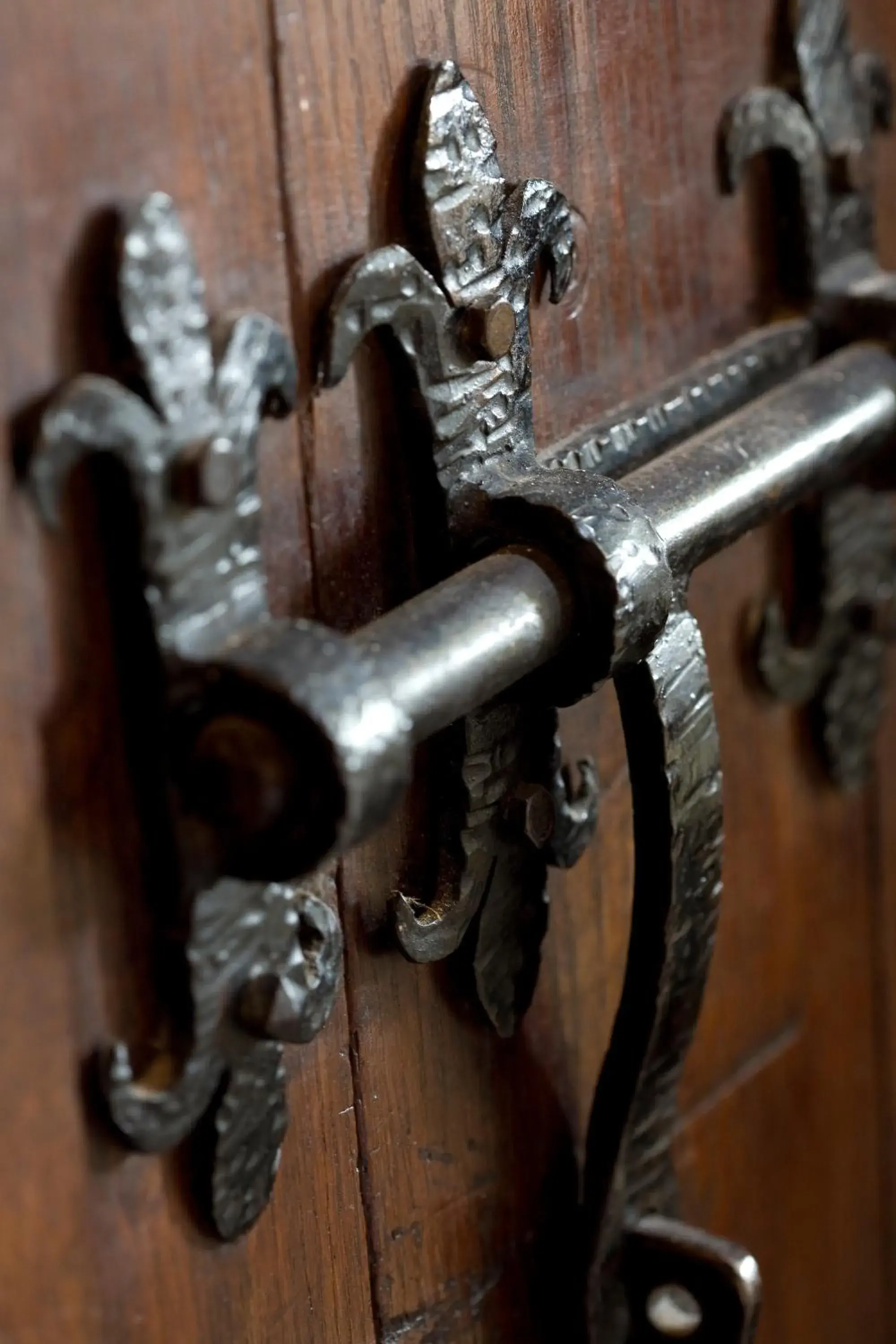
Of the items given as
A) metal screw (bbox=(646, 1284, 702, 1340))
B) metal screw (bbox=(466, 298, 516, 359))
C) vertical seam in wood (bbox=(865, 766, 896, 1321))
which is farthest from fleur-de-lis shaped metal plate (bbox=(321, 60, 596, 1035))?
vertical seam in wood (bbox=(865, 766, 896, 1321))

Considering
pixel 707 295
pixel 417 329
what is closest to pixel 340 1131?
pixel 417 329

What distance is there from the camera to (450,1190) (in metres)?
0.55

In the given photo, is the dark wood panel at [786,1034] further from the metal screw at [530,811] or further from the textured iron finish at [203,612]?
the textured iron finish at [203,612]

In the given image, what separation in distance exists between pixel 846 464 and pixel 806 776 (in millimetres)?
185

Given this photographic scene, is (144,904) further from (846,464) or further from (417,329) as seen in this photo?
(846,464)

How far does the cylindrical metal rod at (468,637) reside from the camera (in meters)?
0.41

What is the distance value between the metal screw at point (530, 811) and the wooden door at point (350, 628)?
29mm

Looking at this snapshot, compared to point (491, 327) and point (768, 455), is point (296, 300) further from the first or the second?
point (768, 455)

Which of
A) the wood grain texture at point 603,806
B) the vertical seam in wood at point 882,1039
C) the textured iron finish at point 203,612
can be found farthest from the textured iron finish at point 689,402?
the vertical seam in wood at point 882,1039

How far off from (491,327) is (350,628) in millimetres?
93

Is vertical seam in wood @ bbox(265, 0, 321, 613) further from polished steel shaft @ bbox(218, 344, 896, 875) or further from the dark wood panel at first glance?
the dark wood panel

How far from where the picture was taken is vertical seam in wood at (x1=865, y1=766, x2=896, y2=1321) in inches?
33.2

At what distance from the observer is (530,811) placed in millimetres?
523

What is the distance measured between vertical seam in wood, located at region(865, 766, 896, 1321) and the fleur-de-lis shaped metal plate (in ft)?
1.08
